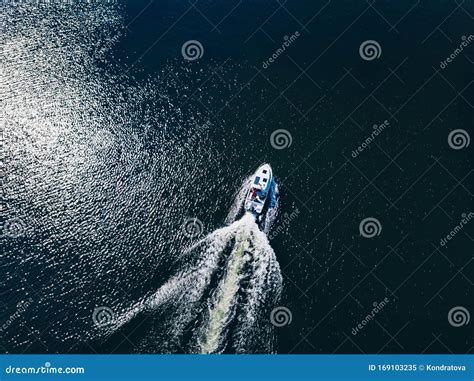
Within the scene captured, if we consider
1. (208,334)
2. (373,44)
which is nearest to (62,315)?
(208,334)

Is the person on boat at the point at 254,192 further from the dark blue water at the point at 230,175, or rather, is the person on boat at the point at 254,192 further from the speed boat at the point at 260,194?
the dark blue water at the point at 230,175

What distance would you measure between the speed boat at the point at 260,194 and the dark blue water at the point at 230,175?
1.10 metres

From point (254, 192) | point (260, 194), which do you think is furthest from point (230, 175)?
point (260, 194)

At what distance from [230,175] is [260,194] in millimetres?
4160

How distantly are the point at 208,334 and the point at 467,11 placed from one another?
47.1 meters

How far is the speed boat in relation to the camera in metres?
62.8

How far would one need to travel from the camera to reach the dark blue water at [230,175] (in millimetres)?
58812

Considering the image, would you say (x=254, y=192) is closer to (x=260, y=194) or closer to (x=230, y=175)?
(x=260, y=194)

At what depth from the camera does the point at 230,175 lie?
65500 millimetres

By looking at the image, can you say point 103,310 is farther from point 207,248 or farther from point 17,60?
point 17,60

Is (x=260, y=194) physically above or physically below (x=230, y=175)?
above

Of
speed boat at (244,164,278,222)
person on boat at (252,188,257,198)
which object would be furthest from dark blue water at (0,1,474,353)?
person on boat at (252,188,257,198)

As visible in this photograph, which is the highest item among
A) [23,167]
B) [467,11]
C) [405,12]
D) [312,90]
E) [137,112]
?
[467,11]

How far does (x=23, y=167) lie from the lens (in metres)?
65.4
